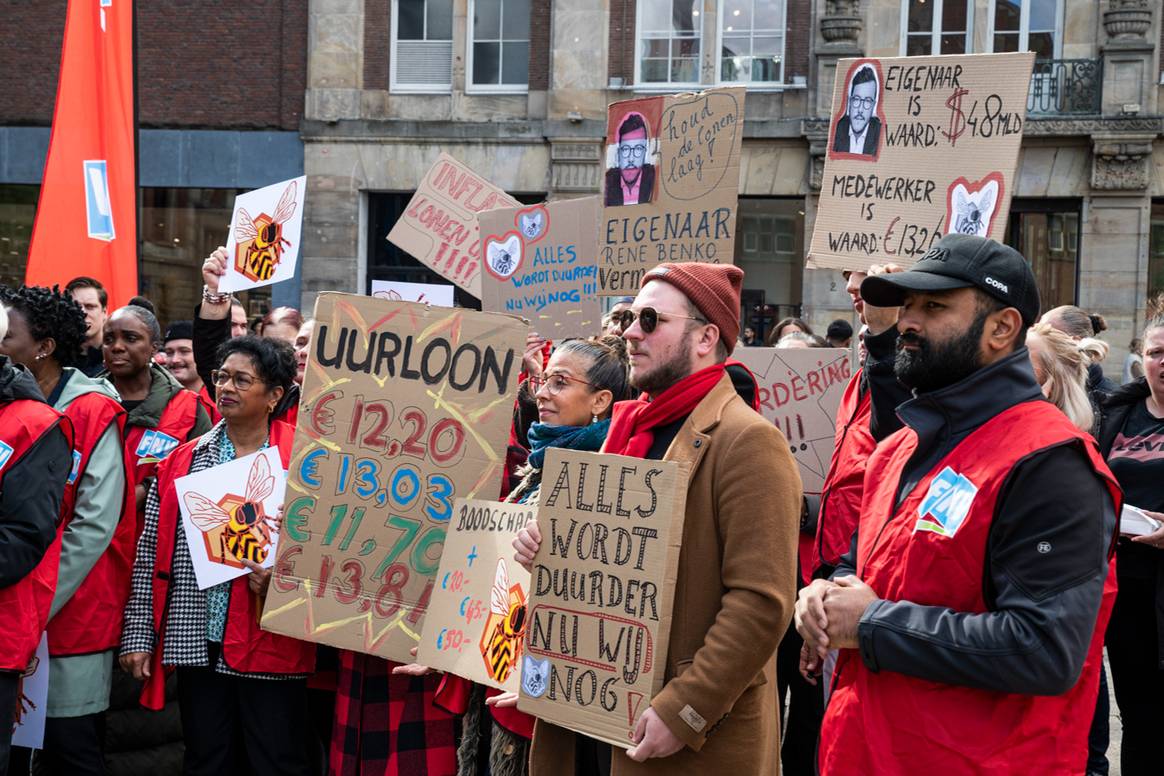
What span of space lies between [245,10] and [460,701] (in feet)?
50.4

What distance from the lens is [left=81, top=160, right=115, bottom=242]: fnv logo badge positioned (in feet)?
25.0

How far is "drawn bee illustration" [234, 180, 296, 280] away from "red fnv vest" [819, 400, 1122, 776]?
4.83m

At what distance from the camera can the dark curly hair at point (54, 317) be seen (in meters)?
4.62

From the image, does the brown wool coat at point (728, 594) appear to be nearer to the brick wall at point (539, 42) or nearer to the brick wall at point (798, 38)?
the brick wall at point (798, 38)

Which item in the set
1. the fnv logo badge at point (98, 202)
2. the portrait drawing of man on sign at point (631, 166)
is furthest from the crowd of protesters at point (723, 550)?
the fnv logo badge at point (98, 202)

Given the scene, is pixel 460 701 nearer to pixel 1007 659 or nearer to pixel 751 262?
pixel 1007 659

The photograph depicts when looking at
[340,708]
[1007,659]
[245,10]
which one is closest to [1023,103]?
[1007,659]

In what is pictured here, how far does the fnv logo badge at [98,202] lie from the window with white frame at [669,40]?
9.98 metres

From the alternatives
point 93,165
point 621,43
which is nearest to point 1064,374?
point 93,165

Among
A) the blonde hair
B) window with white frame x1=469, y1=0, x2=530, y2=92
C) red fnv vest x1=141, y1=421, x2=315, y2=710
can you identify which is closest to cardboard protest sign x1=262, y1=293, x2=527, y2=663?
red fnv vest x1=141, y1=421, x2=315, y2=710

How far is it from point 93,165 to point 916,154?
17.4 ft

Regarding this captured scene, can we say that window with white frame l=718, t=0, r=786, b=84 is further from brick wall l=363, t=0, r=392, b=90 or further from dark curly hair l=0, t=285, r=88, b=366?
dark curly hair l=0, t=285, r=88, b=366

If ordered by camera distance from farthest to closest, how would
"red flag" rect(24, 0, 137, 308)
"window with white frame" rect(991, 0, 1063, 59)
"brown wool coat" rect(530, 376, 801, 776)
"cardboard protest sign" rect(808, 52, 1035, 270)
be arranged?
"window with white frame" rect(991, 0, 1063, 59)
"red flag" rect(24, 0, 137, 308)
"cardboard protest sign" rect(808, 52, 1035, 270)
"brown wool coat" rect(530, 376, 801, 776)

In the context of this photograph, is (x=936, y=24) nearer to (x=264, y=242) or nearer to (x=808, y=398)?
(x=264, y=242)
